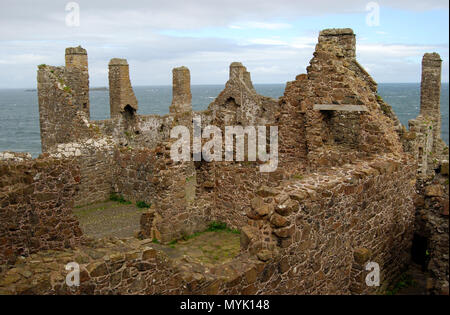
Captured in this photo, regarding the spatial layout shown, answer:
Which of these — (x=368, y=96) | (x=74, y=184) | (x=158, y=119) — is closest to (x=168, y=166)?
(x=74, y=184)

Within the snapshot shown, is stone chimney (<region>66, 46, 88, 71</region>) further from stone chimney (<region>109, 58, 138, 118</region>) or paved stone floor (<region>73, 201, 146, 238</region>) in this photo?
paved stone floor (<region>73, 201, 146, 238</region>)

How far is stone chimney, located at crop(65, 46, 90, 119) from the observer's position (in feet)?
69.4

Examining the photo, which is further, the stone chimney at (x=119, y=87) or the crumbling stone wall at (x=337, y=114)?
the stone chimney at (x=119, y=87)

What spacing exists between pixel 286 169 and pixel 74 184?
6.15m

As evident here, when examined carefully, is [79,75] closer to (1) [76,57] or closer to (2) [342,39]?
(1) [76,57]

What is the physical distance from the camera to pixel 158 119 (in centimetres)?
2436

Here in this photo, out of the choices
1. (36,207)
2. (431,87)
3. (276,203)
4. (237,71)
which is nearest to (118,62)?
(237,71)

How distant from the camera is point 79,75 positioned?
2134cm

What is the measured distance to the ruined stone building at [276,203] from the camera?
22.4 ft

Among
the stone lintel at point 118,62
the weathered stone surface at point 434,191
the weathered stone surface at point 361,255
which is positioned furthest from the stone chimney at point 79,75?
the weathered stone surface at point 434,191

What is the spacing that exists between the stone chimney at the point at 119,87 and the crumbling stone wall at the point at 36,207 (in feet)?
50.8

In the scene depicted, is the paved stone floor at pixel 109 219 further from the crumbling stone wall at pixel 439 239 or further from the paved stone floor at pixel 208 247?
the crumbling stone wall at pixel 439 239

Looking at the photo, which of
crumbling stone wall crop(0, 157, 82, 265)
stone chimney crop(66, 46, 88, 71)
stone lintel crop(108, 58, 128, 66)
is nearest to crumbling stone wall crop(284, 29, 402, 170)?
crumbling stone wall crop(0, 157, 82, 265)
